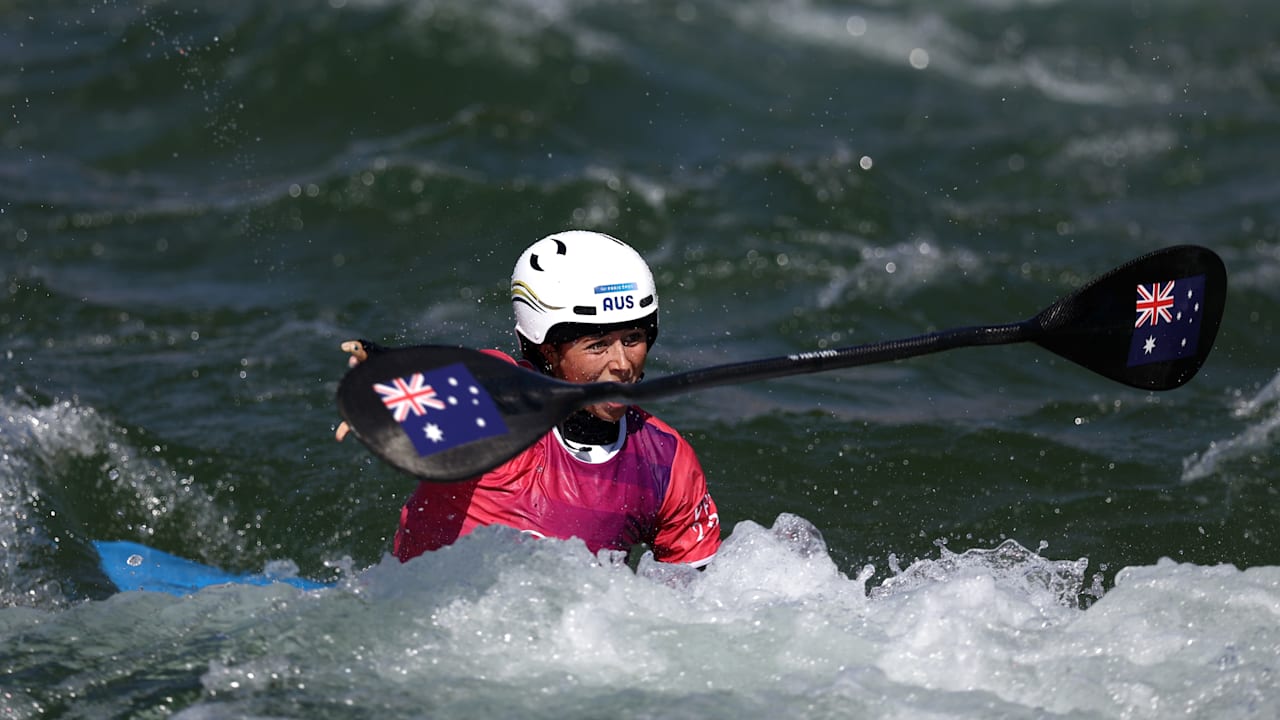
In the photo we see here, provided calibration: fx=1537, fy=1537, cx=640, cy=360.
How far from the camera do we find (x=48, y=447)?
652 centimetres

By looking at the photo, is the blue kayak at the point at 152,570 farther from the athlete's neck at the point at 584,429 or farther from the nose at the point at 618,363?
the nose at the point at 618,363

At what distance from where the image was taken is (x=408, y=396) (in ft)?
13.1

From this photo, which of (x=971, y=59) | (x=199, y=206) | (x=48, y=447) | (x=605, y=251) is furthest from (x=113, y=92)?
(x=605, y=251)

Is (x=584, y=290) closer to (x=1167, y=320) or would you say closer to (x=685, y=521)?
(x=685, y=521)

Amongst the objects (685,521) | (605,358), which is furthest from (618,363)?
(685,521)

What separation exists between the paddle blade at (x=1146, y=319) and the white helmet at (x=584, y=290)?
4.42 ft

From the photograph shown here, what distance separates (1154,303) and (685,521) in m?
1.73

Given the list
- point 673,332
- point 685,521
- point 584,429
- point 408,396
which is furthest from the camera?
point 673,332

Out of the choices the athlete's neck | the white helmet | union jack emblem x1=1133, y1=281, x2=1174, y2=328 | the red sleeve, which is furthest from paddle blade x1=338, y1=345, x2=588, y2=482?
union jack emblem x1=1133, y1=281, x2=1174, y2=328

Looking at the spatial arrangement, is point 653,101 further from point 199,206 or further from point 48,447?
point 48,447

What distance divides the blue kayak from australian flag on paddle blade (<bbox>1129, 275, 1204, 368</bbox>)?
9.87 ft

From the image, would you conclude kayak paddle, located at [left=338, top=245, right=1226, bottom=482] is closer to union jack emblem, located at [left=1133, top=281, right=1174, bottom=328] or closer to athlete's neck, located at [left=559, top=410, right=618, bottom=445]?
union jack emblem, located at [left=1133, top=281, right=1174, bottom=328]

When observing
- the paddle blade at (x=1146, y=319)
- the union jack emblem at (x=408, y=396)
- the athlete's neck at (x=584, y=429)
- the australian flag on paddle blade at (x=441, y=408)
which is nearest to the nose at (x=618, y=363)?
the athlete's neck at (x=584, y=429)

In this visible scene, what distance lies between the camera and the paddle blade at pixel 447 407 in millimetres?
3893
